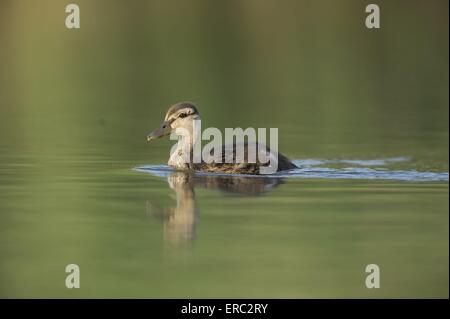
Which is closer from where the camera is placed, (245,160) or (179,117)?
(245,160)

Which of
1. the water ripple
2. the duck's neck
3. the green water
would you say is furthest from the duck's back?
the green water

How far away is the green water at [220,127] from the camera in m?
8.73

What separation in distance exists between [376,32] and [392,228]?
27017 millimetres

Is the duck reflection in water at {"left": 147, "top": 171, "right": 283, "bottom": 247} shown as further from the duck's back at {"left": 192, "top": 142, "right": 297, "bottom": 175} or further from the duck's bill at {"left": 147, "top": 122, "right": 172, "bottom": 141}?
the duck's bill at {"left": 147, "top": 122, "right": 172, "bottom": 141}

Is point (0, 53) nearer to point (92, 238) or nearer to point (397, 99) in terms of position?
point (397, 99)

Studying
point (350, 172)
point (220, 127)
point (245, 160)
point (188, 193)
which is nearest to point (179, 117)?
point (245, 160)

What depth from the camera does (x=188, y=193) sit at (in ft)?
40.1

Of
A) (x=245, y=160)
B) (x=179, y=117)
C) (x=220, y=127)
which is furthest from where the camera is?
(x=220, y=127)

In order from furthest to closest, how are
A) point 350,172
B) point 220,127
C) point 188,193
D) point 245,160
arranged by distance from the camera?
point 220,127 < point 350,172 < point 245,160 < point 188,193

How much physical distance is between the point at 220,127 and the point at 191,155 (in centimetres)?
418

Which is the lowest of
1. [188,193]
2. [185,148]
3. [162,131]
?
[188,193]

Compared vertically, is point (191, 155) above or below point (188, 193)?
above

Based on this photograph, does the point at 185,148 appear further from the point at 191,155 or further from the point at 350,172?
the point at 350,172
